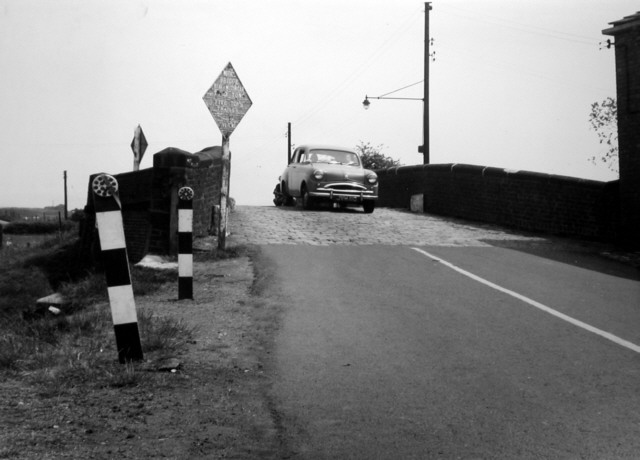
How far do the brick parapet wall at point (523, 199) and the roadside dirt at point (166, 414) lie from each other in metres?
13.7

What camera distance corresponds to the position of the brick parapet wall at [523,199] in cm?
1895

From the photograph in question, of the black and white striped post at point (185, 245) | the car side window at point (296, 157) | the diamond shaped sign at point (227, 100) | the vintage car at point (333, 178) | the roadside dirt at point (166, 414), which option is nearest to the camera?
the roadside dirt at point (166, 414)

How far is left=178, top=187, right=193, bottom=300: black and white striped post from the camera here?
31.1ft

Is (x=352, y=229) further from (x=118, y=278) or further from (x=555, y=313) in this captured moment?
(x=118, y=278)

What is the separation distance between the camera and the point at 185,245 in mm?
9578

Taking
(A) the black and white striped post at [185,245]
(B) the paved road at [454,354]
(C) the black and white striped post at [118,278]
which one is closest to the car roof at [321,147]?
(B) the paved road at [454,354]

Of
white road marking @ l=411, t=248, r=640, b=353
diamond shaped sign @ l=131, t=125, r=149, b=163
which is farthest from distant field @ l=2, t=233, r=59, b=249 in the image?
white road marking @ l=411, t=248, r=640, b=353

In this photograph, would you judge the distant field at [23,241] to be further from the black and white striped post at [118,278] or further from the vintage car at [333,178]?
the black and white striped post at [118,278]

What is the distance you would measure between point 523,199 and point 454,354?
14.5 metres

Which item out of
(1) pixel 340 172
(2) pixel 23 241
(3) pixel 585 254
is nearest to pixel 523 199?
(3) pixel 585 254

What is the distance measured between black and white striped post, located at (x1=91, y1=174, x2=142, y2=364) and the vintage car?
657 inches

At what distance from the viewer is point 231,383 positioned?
5.73 m

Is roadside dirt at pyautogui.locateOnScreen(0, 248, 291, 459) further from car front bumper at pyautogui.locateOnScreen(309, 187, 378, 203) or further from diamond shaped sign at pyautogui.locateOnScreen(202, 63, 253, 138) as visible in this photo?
car front bumper at pyautogui.locateOnScreen(309, 187, 378, 203)

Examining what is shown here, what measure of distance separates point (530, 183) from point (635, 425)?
16.1 metres
